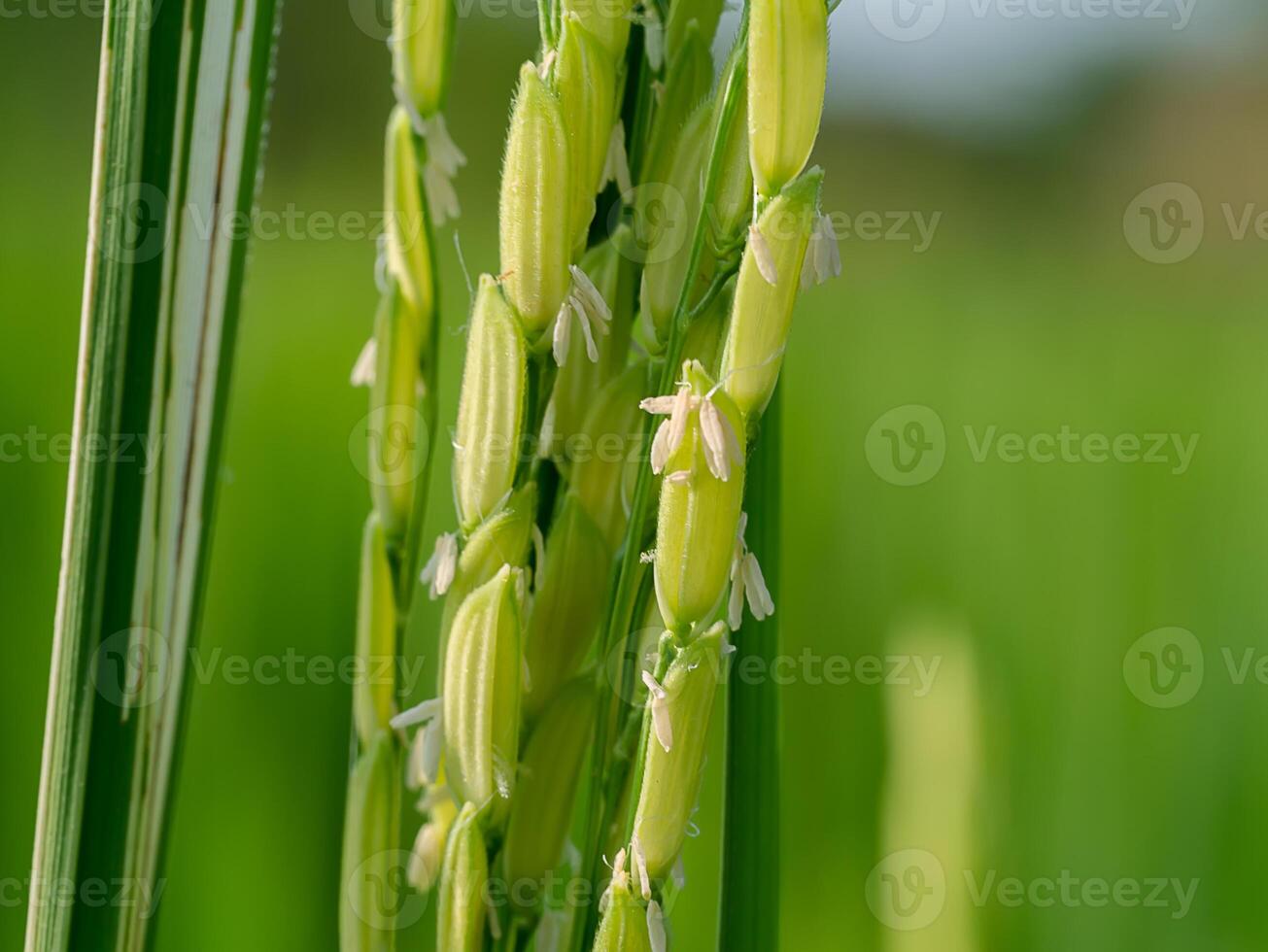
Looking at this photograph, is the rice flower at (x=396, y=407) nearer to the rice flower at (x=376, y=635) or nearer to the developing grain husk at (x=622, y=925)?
the rice flower at (x=376, y=635)

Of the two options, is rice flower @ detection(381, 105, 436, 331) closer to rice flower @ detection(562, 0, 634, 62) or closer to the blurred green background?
rice flower @ detection(562, 0, 634, 62)

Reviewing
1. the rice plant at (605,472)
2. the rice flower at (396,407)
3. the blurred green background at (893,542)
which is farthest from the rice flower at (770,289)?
the blurred green background at (893,542)

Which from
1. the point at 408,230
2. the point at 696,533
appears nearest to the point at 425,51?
the point at 408,230

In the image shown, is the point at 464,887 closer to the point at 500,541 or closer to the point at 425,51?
the point at 500,541

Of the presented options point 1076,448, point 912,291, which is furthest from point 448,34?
point 912,291

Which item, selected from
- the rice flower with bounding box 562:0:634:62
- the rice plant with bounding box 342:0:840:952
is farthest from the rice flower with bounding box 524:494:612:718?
the rice flower with bounding box 562:0:634:62

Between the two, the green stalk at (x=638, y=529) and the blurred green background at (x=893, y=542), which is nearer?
the green stalk at (x=638, y=529)
